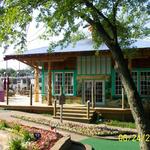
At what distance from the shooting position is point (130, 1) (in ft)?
40.9

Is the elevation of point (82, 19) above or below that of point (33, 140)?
above

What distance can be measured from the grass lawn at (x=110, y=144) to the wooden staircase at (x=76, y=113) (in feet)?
18.8

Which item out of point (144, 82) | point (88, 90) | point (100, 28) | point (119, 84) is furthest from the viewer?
point (88, 90)

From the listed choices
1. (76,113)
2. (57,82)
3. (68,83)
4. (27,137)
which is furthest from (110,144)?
(57,82)

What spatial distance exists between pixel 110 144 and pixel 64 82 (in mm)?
13549

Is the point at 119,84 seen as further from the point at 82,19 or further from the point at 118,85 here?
the point at 82,19

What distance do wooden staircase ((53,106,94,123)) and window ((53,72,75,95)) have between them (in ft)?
12.0

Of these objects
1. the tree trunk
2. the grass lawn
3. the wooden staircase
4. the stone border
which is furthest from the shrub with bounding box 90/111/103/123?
the tree trunk

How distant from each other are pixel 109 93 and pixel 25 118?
7409 mm

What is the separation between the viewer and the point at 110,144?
57.4ft

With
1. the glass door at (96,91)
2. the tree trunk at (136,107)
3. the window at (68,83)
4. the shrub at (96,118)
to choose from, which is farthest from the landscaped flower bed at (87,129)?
the tree trunk at (136,107)

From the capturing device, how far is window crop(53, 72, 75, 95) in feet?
99.8

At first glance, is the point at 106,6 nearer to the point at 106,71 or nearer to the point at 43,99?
the point at 106,71

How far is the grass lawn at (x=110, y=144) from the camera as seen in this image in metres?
16.5
